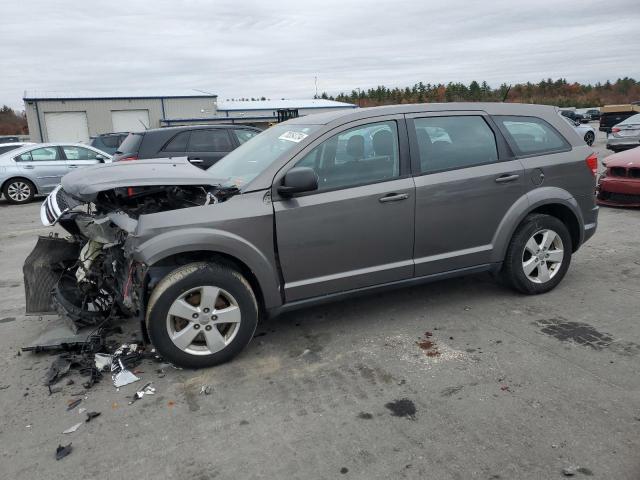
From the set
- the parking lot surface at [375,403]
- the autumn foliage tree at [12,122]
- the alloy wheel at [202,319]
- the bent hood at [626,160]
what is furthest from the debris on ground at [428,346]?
the autumn foliage tree at [12,122]

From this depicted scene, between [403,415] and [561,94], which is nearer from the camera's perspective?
[403,415]

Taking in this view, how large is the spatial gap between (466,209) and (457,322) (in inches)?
38.2

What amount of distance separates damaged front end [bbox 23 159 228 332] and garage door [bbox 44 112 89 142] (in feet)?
108

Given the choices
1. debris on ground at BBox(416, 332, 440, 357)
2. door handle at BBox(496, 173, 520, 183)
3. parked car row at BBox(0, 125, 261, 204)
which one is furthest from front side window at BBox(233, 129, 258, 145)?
debris on ground at BBox(416, 332, 440, 357)

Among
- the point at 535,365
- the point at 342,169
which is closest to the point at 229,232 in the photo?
the point at 342,169

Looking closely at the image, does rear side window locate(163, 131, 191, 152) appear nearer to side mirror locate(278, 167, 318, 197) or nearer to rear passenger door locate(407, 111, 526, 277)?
rear passenger door locate(407, 111, 526, 277)

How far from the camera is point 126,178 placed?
148 inches

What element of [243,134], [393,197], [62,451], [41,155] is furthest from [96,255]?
[41,155]

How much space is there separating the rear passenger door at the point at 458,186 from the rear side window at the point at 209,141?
7.14 meters

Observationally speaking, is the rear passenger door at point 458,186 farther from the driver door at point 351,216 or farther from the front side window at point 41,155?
the front side window at point 41,155

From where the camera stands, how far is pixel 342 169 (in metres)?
4.05

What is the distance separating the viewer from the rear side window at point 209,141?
1066 centimetres

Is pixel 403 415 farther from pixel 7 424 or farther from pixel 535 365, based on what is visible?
pixel 7 424

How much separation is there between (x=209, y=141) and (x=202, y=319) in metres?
7.82
